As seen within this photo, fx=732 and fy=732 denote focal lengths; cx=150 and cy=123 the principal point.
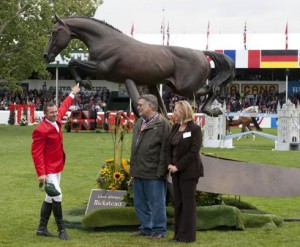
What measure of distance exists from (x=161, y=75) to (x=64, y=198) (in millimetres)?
3661

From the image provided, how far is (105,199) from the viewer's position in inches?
392

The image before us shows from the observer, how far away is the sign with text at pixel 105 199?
9.90 m

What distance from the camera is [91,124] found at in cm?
3738

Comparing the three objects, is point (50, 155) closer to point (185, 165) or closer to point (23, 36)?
point (185, 165)

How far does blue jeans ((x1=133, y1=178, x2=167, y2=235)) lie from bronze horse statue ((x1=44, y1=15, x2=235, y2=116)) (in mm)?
1337

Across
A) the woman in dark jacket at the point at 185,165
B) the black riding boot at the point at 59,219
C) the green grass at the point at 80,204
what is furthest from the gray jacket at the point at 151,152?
the black riding boot at the point at 59,219

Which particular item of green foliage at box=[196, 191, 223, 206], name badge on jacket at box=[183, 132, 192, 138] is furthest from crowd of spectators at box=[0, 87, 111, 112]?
name badge on jacket at box=[183, 132, 192, 138]

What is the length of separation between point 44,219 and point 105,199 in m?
1.20

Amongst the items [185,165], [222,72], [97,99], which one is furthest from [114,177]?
[97,99]

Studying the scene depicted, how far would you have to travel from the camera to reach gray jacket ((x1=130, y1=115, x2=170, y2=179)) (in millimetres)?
8578

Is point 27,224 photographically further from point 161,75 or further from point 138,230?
point 161,75

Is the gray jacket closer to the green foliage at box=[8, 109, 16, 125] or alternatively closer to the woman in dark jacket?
the woman in dark jacket

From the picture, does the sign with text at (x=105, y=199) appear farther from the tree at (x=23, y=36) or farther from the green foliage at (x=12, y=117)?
the green foliage at (x=12, y=117)

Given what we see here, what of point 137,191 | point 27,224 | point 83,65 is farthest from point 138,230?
point 83,65
